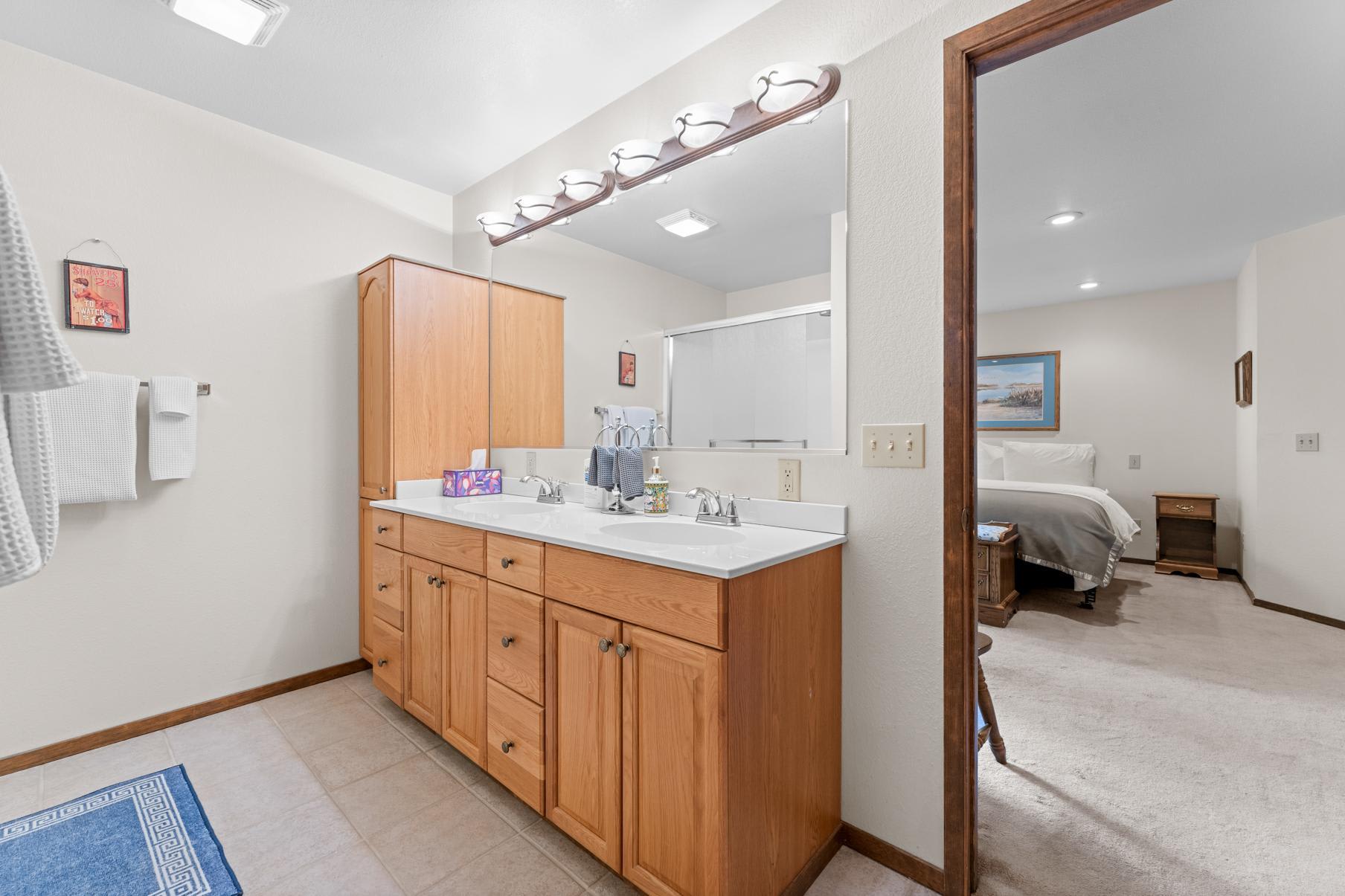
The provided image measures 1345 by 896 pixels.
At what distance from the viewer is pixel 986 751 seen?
6.84 ft

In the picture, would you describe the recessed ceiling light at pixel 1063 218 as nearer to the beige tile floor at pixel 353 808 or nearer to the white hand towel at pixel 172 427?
the beige tile floor at pixel 353 808

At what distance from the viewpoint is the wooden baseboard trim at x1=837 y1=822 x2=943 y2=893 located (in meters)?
1.48

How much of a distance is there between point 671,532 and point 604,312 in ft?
3.40

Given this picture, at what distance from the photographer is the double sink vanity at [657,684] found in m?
1.23

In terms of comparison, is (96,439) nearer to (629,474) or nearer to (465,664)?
(465,664)

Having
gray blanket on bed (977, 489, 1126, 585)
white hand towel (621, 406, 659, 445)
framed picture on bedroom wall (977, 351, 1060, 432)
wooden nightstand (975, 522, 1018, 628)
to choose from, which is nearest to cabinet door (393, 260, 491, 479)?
white hand towel (621, 406, 659, 445)

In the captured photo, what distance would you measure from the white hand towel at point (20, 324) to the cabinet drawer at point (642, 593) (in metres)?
0.98

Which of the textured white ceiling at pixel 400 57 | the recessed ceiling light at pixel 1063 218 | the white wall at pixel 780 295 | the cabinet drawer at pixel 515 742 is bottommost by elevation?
the cabinet drawer at pixel 515 742

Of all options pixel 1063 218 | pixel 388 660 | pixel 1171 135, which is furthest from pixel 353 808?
pixel 1063 218

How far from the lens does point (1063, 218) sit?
3.37 meters

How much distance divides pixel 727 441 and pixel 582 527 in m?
0.57

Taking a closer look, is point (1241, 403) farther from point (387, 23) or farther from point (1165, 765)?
point (387, 23)

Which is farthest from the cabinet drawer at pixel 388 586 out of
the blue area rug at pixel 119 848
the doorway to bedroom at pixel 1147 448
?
the doorway to bedroom at pixel 1147 448

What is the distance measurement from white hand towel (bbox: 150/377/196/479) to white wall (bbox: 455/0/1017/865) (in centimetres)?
232
